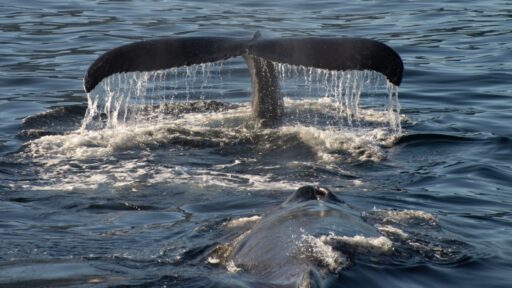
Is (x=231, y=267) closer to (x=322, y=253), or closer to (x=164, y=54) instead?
(x=322, y=253)

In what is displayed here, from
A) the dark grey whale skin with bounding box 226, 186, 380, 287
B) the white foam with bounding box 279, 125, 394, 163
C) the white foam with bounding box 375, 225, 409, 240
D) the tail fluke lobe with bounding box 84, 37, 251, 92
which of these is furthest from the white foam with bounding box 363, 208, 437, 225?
the tail fluke lobe with bounding box 84, 37, 251, 92

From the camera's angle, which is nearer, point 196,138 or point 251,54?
point 251,54

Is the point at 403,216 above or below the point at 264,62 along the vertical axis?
below

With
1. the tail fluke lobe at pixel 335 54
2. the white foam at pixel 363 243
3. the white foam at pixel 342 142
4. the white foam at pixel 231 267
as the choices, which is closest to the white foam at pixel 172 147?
the white foam at pixel 342 142

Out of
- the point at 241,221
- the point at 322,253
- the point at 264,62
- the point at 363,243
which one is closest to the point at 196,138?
the point at 264,62

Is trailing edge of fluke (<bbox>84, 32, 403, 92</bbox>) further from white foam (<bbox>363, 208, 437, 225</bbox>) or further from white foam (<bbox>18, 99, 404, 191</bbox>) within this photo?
white foam (<bbox>363, 208, 437, 225</bbox>)

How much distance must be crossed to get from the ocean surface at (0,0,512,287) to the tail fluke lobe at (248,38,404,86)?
209mm

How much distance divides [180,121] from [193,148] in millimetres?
1179

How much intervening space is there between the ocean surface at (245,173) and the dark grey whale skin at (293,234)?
0.09ft

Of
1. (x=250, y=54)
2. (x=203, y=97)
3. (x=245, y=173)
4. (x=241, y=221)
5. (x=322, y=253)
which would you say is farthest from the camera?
(x=203, y=97)

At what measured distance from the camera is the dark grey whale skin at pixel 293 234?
20.5 ft

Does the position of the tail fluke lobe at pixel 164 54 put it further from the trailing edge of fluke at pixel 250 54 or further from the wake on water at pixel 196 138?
the wake on water at pixel 196 138

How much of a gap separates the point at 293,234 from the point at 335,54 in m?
2.92

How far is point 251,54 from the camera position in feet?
33.1
